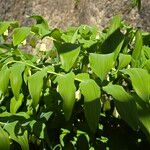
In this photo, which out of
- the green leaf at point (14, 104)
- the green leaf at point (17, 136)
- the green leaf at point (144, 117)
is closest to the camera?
the green leaf at point (144, 117)

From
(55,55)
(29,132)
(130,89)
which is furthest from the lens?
(55,55)

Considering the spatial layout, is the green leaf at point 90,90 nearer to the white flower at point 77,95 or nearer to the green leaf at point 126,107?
the green leaf at point 126,107

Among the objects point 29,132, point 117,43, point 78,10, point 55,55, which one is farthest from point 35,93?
point 78,10

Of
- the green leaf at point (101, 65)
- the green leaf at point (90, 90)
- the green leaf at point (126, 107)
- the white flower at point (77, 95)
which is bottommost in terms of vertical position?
the white flower at point (77, 95)

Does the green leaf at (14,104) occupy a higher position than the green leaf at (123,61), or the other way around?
the green leaf at (123,61)

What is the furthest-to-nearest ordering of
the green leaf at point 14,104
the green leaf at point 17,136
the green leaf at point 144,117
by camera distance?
the green leaf at point 14,104 < the green leaf at point 17,136 < the green leaf at point 144,117

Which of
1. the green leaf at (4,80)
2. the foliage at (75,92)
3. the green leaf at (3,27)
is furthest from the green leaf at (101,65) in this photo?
the green leaf at (3,27)

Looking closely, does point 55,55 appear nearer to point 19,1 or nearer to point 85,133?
point 85,133

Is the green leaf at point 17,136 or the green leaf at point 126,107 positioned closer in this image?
the green leaf at point 126,107
